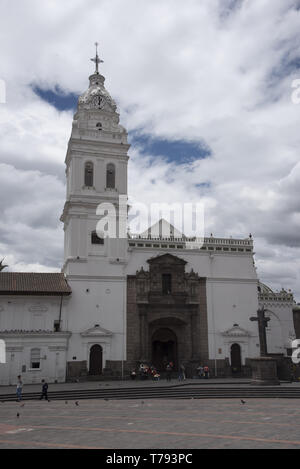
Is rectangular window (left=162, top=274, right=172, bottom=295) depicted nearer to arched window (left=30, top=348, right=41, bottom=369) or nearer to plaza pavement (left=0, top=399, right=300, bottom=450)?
arched window (left=30, top=348, right=41, bottom=369)

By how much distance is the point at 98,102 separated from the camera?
Answer: 40.5 m

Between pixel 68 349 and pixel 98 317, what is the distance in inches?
133

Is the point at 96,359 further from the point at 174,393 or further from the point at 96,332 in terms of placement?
the point at 174,393

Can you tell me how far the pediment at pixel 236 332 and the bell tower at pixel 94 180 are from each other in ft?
35.4

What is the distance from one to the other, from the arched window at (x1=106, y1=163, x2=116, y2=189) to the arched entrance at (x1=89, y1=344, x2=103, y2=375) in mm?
13867

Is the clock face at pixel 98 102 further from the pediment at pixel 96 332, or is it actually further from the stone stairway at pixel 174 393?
the stone stairway at pixel 174 393

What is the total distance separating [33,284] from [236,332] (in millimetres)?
17461

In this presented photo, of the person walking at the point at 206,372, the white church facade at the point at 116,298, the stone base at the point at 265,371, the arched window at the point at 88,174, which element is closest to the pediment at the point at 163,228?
the white church facade at the point at 116,298

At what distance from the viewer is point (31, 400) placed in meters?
24.7

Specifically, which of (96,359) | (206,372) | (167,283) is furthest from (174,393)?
(167,283)

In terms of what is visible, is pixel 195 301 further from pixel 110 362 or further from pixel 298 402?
pixel 298 402
